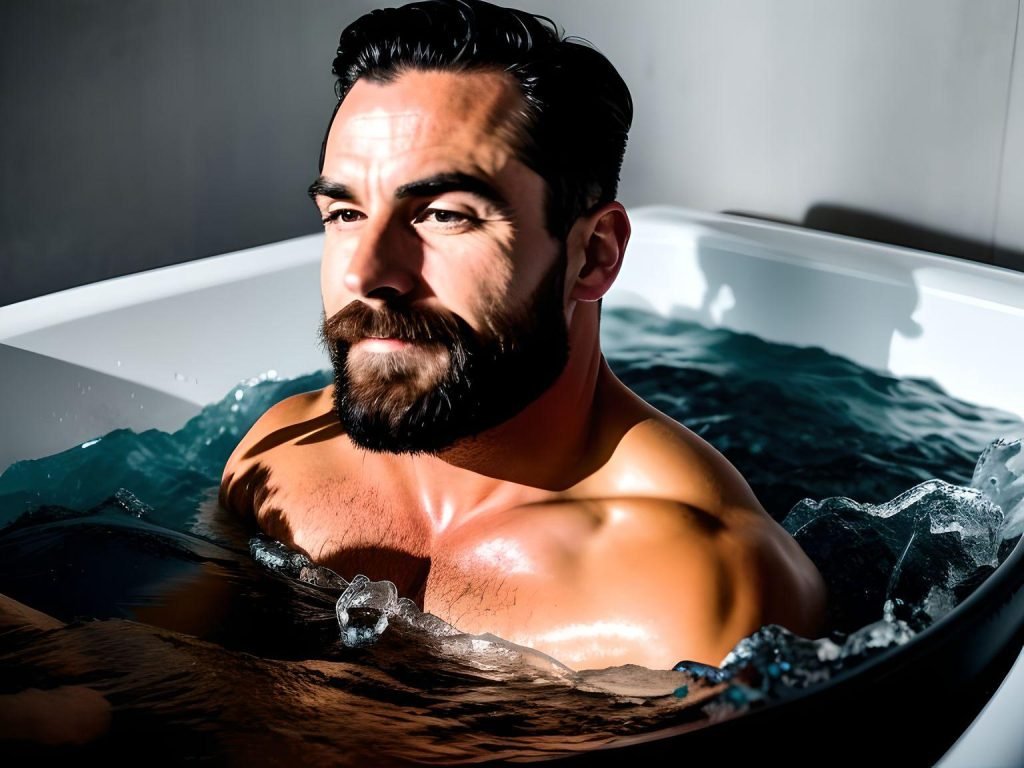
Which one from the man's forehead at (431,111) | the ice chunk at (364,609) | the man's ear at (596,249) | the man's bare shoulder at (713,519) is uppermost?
the man's forehead at (431,111)

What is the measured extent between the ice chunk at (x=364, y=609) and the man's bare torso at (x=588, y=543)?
0.04 metres

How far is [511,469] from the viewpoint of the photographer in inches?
49.1

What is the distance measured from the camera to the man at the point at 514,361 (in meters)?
1.11

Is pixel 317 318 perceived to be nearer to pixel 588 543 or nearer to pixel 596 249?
pixel 596 249

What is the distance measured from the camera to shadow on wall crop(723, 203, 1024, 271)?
7.43ft

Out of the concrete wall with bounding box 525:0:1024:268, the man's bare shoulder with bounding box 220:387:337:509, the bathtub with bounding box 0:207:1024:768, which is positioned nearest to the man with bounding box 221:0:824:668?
the man's bare shoulder with bounding box 220:387:337:509

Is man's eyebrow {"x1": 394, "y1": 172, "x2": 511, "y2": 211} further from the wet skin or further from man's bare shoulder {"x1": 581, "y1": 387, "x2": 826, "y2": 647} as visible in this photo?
man's bare shoulder {"x1": 581, "y1": 387, "x2": 826, "y2": 647}

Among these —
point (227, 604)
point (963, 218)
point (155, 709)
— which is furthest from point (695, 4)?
point (155, 709)

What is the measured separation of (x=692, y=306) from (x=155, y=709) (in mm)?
1399

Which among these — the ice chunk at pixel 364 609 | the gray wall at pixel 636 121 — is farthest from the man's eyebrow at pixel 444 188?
the gray wall at pixel 636 121

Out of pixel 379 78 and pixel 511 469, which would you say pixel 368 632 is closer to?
pixel 511 469

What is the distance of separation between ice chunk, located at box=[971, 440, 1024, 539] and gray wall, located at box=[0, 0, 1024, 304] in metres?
0.72

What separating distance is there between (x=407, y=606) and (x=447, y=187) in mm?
393

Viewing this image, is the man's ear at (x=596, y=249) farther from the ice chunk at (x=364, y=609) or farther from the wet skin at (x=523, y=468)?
the ice chunk at (x=364, y=609)
